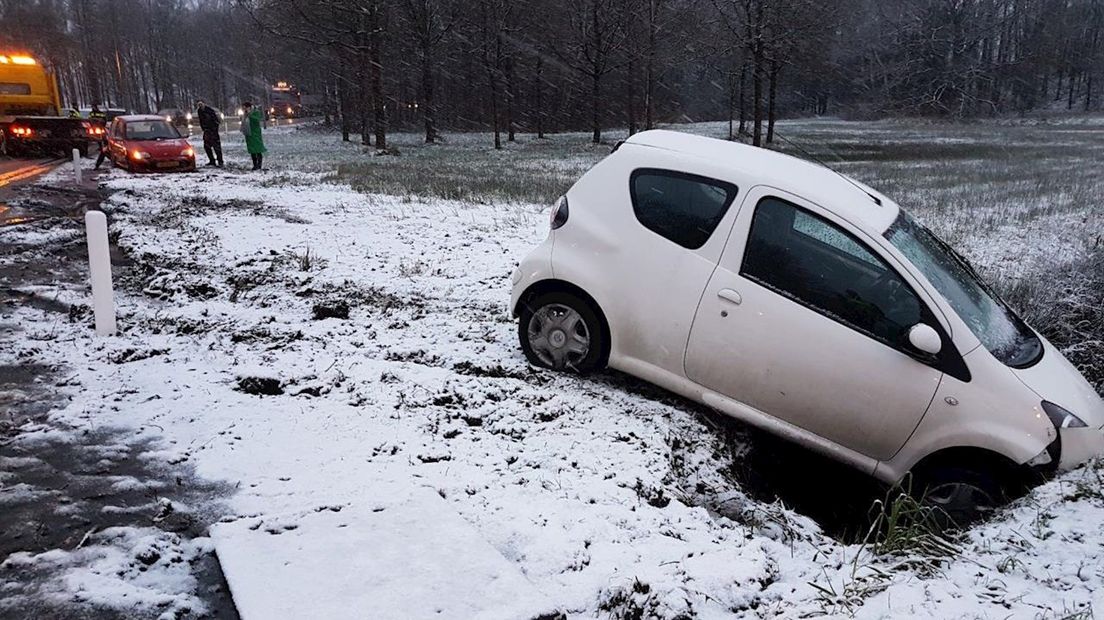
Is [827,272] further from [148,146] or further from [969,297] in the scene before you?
[148,146]

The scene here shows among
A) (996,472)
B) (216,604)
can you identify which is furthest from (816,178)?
(216,604)

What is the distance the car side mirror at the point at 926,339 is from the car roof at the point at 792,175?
676 millimetres

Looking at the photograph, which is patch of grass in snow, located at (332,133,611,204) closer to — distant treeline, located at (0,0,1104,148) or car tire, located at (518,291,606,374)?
distant treeline, located at (0,0,1104,148)

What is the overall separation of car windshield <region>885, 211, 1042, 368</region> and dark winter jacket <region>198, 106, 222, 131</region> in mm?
21005

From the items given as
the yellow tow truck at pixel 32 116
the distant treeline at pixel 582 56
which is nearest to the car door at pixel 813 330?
the yellow tow truck at pixel 32 116

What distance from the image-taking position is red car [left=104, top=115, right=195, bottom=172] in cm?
1933

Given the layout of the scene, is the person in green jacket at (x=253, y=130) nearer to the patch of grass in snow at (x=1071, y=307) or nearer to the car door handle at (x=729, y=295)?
the car door handle at (x=729, y=295)

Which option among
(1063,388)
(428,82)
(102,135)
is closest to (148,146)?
(102,135)

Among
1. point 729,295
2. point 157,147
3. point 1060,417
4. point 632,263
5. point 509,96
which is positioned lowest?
A: point 1060,417

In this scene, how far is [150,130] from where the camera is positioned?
801 inches

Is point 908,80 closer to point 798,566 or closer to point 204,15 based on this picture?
point 798,566

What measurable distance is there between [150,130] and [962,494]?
889 inches

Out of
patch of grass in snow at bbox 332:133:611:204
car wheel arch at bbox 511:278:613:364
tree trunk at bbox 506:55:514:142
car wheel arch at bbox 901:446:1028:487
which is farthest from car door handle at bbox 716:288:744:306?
tree trunk at bbox 506:55:514:142

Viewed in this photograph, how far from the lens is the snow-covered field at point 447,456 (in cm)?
296
